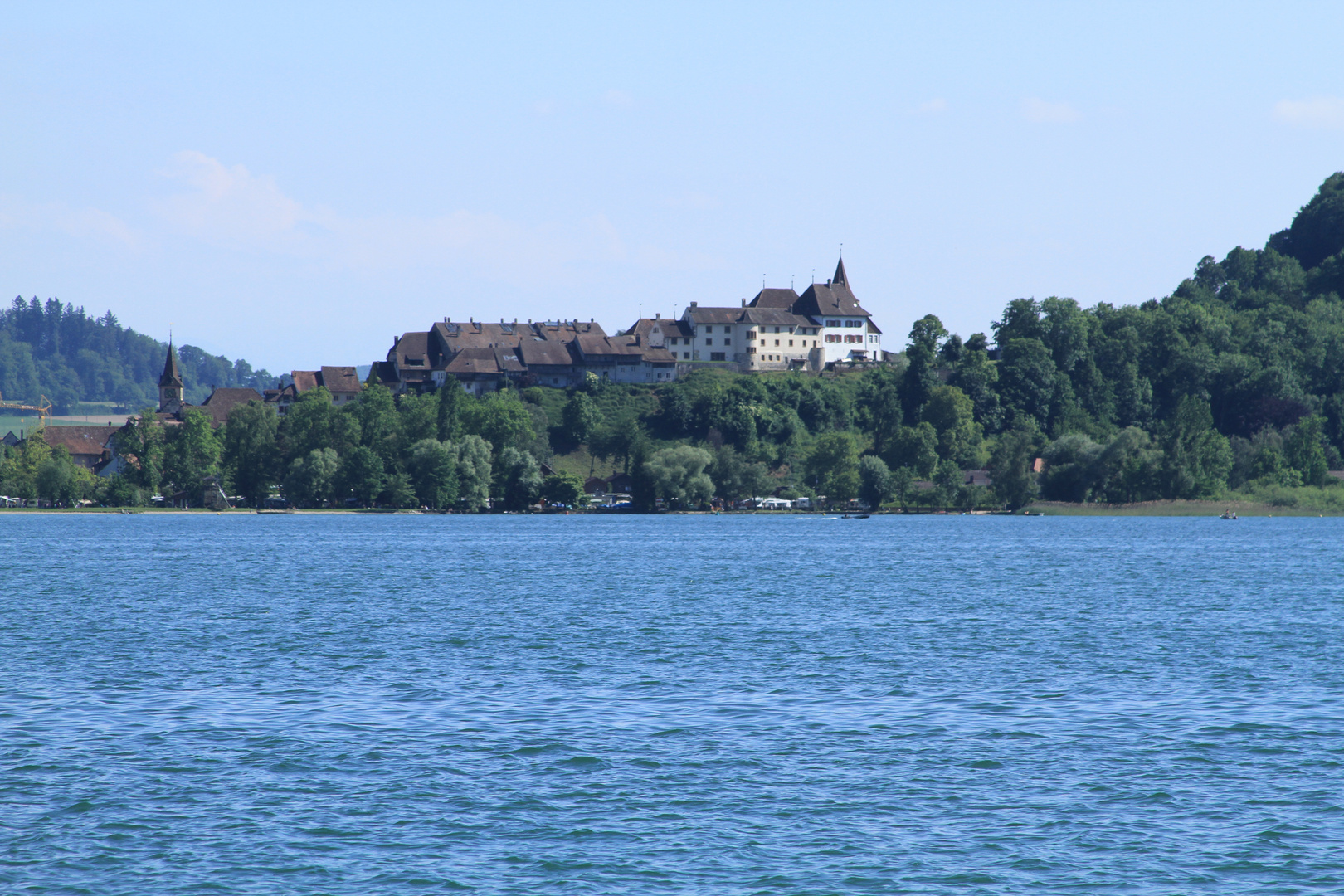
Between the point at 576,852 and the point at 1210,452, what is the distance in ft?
516

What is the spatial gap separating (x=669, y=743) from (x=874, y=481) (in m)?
156

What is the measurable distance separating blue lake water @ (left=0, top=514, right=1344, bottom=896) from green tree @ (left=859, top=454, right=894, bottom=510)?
115316 millimetres

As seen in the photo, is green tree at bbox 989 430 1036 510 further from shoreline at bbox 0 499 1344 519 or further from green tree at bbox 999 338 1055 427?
green tree at bbox 999 338 1055 427

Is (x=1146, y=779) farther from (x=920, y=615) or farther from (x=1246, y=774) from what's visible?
(x=920, y=615)

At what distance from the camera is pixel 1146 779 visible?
934 inches

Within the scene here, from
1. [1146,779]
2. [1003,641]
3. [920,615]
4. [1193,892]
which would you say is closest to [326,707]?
[1146,779]

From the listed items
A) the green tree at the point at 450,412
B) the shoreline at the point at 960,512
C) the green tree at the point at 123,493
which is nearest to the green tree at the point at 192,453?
the green tree at the point at 123,493

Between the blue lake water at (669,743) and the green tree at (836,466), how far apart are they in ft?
384

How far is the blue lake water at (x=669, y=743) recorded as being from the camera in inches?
741

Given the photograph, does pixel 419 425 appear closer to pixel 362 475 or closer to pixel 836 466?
pixel 362 475

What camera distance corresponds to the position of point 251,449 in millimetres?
167875

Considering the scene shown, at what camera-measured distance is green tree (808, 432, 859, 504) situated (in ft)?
596

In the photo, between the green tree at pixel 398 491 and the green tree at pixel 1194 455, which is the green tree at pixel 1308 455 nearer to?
the green tree at pixel 1194 455

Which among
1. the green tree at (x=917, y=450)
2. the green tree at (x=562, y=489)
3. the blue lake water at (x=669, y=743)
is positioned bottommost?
the blue lake water at (x=669, y=743)
